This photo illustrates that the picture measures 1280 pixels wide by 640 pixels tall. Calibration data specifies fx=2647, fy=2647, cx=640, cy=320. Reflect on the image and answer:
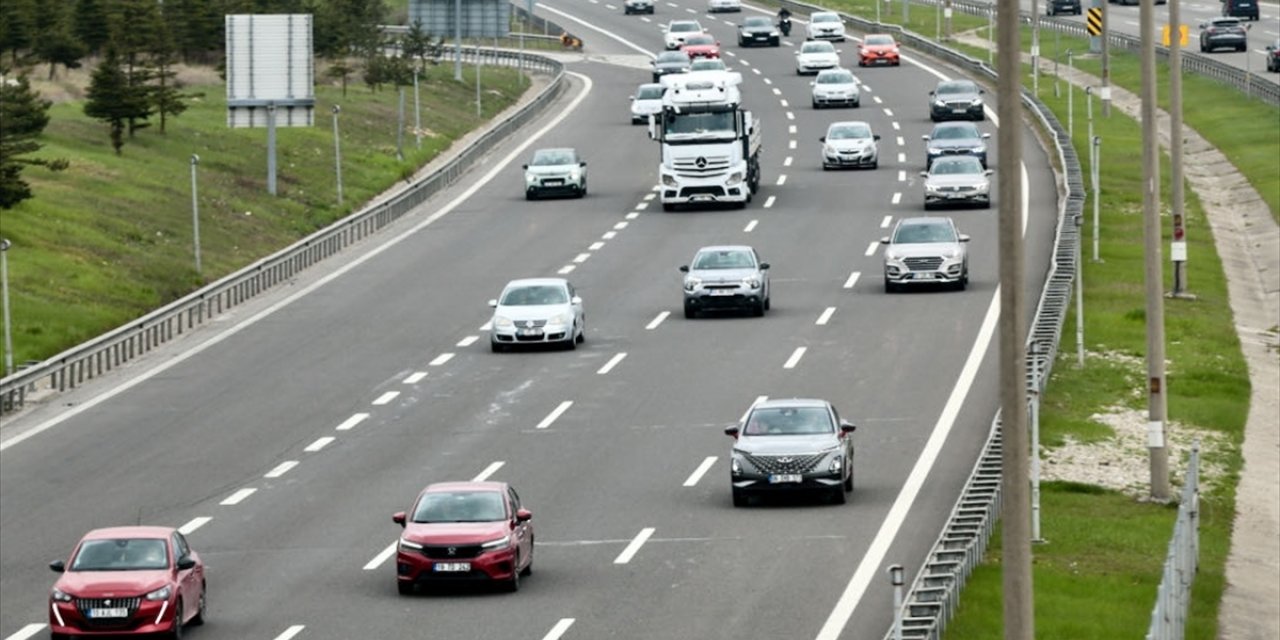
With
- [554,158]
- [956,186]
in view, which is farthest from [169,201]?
[956,186]

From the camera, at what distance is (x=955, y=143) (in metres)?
80.8

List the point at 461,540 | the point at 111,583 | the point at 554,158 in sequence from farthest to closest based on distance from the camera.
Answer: the point at 554,158 → the point at 461,540 → the point at 111,583

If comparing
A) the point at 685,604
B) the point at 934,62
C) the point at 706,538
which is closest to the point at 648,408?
the point at 706,538

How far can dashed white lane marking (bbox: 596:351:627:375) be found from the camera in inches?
2105

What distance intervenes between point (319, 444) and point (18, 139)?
1055 inches

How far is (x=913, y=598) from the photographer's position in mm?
31219

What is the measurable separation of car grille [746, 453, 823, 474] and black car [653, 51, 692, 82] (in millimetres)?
72509

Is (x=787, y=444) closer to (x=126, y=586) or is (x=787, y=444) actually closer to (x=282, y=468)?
(x=282, y=468)

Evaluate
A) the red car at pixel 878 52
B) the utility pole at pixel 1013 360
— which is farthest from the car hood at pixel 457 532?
the red car at pixel 878 52

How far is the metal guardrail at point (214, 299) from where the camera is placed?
173 feet

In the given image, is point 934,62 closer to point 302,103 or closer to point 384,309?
point 302,103

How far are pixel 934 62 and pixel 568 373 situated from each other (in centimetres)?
6988

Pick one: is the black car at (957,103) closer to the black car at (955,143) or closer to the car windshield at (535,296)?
the black car at (955,143)

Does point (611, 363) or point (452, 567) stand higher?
point (452, 567)
